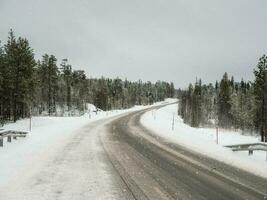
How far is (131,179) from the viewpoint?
10.9m

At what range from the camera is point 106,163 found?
13.7 meters

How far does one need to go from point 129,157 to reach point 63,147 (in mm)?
4633

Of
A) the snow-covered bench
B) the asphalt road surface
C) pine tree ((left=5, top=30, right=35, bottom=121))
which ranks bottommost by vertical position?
the asphalt road surface

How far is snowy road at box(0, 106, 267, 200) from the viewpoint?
9.11 metres

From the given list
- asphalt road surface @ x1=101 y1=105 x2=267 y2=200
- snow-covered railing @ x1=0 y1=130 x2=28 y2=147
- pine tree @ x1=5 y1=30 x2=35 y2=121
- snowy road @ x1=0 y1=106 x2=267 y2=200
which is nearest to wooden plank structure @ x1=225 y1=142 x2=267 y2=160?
asphalt road surface @ x1=101 y1=105 x2=267 y2=200

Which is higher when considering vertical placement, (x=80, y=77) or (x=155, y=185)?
(x=80, y=77)

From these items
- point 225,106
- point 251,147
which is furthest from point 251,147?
point 225,106

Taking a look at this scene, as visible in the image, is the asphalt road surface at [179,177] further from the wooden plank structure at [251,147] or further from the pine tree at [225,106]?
the pine tree at [225,106]

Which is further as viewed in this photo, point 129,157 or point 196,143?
point 196,143

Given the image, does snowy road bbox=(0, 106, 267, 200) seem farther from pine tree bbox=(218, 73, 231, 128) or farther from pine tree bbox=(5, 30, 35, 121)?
pine tree bbox=(218, 73, 231, 128)

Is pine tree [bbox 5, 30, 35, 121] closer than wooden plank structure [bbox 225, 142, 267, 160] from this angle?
No

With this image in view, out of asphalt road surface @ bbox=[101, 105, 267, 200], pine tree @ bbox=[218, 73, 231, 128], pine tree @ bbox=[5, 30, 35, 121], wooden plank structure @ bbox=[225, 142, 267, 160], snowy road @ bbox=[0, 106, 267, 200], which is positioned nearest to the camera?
snowy road @ bbox=[0, 106, 267, 200]

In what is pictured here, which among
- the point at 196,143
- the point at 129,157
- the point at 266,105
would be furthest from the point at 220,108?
the point at 129,157

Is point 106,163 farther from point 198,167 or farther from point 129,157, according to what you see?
point 198,167
